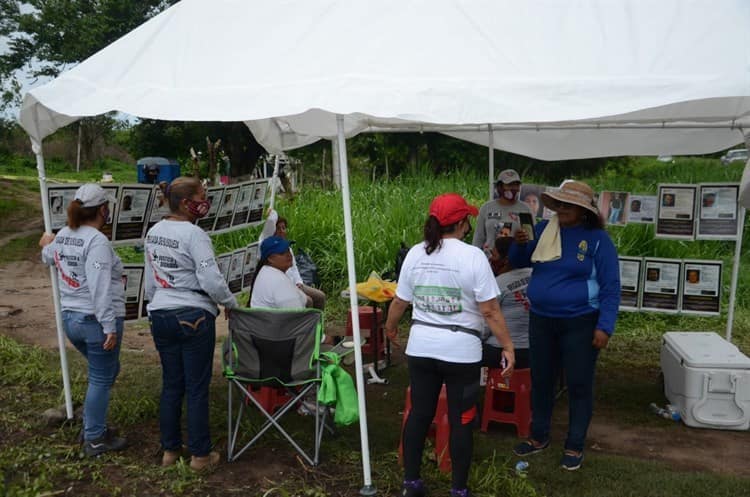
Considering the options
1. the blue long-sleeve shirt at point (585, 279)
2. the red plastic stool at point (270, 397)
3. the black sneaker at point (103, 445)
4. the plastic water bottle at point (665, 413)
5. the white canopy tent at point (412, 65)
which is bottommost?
the plastic water bottle at point (665, 413)

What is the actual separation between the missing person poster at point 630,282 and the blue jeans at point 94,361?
13.7 ft

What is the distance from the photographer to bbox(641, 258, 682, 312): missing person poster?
19.2 ft

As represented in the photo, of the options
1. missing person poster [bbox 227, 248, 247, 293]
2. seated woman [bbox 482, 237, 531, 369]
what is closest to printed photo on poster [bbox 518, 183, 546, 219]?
seated woman [bbox 482, 237, 531, 369]

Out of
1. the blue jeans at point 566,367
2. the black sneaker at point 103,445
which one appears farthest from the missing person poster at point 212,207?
the blue jeans at point 566,367

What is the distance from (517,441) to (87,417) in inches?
102

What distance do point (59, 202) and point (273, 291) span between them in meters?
1.46

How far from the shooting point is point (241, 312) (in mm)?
3885

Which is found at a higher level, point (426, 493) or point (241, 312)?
point (241, 312)

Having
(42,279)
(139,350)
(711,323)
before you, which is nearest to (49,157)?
(42,279)

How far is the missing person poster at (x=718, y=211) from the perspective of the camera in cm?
554

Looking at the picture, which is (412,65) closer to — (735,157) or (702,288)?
(702,288)

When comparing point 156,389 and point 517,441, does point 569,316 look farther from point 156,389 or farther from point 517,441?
point 156,389

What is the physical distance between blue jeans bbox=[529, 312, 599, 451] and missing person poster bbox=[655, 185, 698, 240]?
7.82 ft

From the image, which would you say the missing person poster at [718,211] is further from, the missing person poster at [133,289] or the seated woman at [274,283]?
the missing person poster at [133,289]
